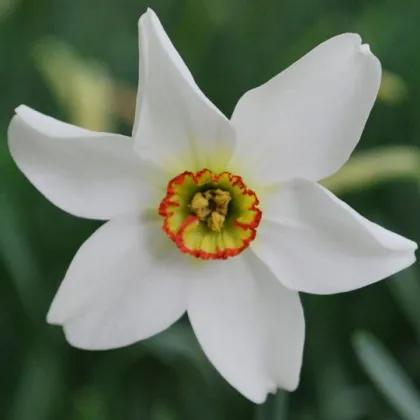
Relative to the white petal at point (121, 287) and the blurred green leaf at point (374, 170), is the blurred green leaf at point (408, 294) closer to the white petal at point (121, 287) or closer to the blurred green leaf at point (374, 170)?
the blurred green leaf at point (374, 170)

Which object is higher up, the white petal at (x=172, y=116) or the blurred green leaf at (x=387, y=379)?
the white petal at (x=172, y=116)

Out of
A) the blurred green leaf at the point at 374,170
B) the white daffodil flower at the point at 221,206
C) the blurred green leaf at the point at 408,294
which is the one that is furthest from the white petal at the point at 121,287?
the blurred green leaf at the point at 408,294

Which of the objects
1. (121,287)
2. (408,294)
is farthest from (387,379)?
(121,287)

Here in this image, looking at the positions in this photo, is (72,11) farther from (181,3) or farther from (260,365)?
(260,365)

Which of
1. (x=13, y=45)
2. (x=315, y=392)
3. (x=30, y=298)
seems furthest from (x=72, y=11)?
(x=315, y=392)

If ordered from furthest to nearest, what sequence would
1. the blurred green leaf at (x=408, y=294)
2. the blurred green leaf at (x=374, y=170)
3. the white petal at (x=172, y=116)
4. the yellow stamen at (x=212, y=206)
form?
the blurred green leaf at (x=408, y=294) → the blurred green leaf at (x=374, y=170) → the yellow stamen at (x=212, y=206) → the white petal at (x=172, y=116)

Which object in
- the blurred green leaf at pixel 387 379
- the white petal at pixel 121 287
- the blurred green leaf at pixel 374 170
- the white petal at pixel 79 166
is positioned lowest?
the blurred green leaf at pixel 387 379

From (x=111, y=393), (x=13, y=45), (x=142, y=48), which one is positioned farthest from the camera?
(x=13, y=45)
